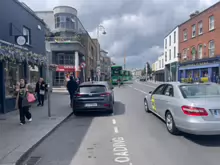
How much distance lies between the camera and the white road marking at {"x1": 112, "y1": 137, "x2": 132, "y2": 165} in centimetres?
405

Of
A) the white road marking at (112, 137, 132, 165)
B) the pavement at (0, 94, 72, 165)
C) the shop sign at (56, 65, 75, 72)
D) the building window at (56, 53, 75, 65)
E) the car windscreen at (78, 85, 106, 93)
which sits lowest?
the white road marking at (112, 137, 132, 165)

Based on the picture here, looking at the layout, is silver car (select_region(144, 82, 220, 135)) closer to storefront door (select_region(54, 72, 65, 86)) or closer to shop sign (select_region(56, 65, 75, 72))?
shop sign (select_region(56, 65, 75, 72))

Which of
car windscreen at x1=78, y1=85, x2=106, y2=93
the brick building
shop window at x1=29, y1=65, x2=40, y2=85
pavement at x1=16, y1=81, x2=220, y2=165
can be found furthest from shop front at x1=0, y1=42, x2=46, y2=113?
the brick building

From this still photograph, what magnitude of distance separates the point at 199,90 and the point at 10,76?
8.93 metres

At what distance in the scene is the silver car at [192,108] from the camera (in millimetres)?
4656

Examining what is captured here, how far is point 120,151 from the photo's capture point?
14.8 ft

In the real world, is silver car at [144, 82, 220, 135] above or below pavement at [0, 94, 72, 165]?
above

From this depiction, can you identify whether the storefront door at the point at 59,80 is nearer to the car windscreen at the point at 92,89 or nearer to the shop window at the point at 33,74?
the shop window at the point at 33,74

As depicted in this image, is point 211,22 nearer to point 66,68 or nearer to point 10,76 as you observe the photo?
point 66,68

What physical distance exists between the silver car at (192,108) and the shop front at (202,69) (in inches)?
650

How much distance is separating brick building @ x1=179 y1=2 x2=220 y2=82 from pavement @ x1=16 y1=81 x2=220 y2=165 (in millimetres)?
19066

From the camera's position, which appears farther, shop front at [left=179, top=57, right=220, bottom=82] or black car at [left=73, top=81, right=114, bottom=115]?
shop front at [left=179, top=57, right=220, bottom=82]

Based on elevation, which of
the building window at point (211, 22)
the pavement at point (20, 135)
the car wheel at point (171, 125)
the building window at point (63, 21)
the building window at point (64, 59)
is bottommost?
the pavement at point (20, 135)

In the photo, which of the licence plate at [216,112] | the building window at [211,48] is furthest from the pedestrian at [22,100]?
the building window at [211,48]
